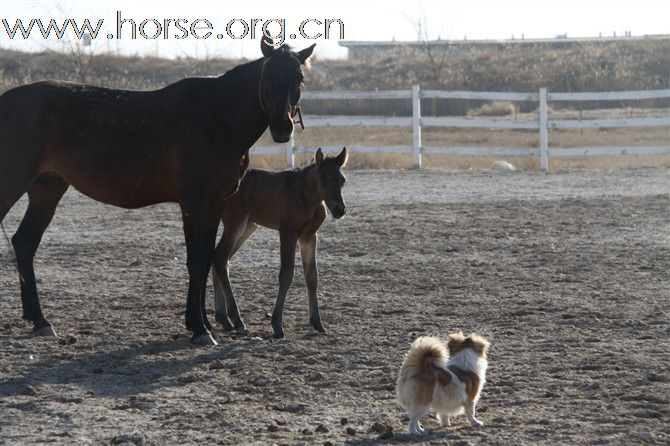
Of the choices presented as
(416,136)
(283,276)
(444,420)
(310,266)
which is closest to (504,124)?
(416,136)

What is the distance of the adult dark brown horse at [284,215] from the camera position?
897 cm

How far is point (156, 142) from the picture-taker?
29.2 feet

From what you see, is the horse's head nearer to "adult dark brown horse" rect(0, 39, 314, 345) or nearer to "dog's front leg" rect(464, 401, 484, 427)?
"adult dark brown horse" rect(0, 39, 314, 345)

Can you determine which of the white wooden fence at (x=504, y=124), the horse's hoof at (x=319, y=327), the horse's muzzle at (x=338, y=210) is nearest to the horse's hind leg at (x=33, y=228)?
the horse's hoof at (x=319, y=327)

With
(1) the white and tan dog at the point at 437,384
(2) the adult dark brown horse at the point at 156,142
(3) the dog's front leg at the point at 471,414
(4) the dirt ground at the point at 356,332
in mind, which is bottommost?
(4) the dirt ground at the point at 356,332

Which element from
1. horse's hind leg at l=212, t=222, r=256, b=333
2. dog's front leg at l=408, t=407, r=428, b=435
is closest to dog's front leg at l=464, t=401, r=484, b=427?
dog's front leg at l=408, t=407, r=428, b=435

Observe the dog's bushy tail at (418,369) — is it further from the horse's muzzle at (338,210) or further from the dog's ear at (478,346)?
the horse's muzzle at (338,210)

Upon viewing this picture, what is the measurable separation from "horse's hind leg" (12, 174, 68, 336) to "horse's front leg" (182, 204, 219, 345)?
4.19ft

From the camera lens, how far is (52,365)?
7945 mm

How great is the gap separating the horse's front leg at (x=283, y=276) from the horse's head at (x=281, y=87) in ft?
2.98

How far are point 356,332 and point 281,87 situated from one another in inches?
79.1

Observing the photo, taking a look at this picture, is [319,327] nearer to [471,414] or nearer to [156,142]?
[156,142]

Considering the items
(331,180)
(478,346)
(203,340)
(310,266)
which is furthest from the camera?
(310,266)

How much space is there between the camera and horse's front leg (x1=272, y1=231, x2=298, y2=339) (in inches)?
353
